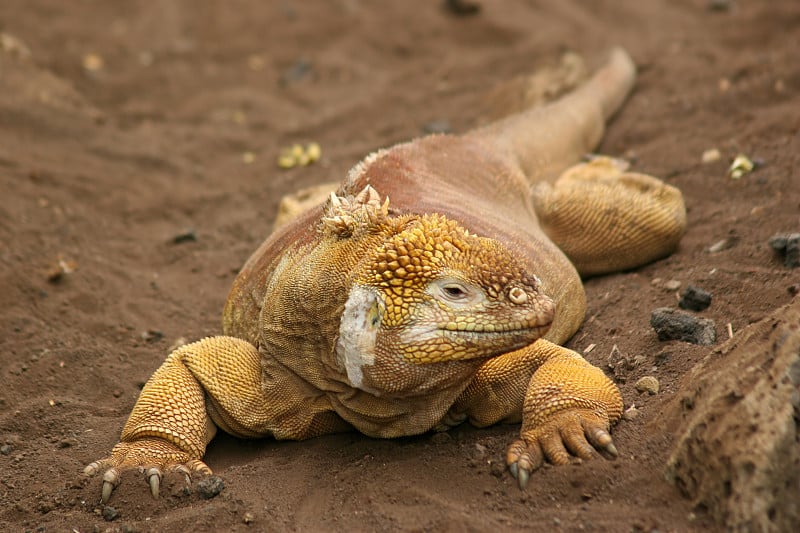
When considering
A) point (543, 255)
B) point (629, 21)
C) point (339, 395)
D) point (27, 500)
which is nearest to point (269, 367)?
point (339, 395)

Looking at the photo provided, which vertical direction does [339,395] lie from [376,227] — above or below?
below

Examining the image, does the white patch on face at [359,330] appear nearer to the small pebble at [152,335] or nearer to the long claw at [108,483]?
the long claw at [108,483]

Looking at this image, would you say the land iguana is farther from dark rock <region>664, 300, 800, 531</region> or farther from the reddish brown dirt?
dark rock <region>664, 300, 800, 531</region>

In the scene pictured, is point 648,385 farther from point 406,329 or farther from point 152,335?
point 152,335

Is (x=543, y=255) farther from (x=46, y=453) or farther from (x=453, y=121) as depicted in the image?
(x=453, y=121)

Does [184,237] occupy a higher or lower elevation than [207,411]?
lower

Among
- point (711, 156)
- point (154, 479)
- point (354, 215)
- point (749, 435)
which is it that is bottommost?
point (711, 156)

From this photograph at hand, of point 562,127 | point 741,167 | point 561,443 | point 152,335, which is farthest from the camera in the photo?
point 562,127

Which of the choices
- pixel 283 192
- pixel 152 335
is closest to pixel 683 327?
pixel 152 335

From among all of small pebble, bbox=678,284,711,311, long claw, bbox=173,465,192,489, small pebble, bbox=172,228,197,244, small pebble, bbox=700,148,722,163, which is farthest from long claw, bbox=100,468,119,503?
small pebble, bbox=700,148,722,163
